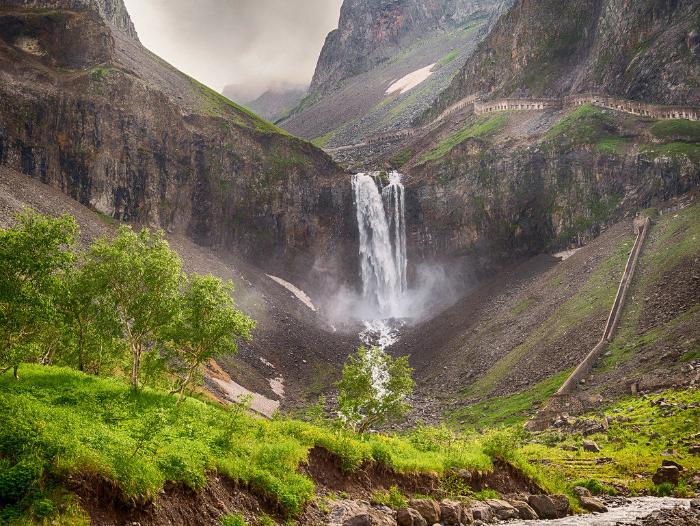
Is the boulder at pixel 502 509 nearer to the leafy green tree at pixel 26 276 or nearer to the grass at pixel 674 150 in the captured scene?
the leafy green tree at pixel 26 276

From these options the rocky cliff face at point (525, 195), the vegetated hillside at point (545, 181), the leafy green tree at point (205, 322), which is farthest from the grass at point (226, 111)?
the leafy green tree at point (205, 322)

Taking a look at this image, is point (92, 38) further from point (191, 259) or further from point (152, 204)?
point (191, 259)

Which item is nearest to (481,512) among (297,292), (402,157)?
(297,292)

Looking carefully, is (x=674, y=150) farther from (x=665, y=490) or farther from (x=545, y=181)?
(x=665, y=490)

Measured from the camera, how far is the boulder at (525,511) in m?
26.9

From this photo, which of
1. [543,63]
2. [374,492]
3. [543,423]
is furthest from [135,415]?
[543,63]

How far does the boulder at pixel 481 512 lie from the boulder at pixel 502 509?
434 millimetres

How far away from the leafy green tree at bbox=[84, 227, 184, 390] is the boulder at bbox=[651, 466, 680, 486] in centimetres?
2738

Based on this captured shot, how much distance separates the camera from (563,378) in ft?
185

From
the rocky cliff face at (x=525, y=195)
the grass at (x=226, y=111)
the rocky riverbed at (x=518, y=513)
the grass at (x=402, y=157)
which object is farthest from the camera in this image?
the grass at (x=402, y=157)

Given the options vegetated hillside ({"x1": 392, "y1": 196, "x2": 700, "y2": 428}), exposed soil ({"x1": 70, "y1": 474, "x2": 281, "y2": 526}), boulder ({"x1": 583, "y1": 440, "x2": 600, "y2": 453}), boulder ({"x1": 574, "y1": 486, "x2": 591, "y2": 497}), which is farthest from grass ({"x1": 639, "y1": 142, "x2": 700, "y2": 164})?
exposed soil ({"x1": 70, "y1": 474, "x2": 281, "y2": 526})

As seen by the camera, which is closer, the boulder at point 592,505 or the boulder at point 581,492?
the boulder at point 592,505

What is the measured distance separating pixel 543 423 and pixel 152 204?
74.6m

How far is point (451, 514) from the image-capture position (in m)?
23.6
